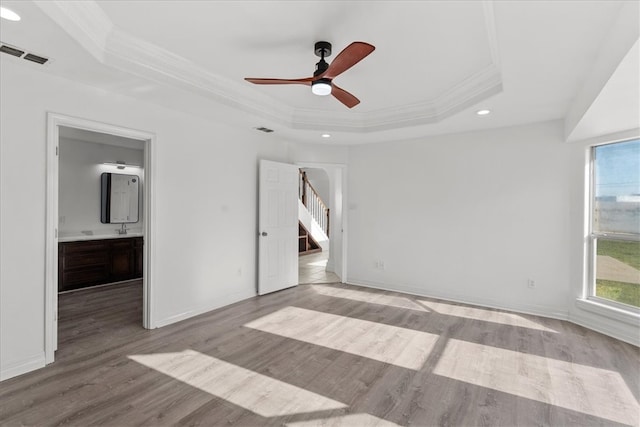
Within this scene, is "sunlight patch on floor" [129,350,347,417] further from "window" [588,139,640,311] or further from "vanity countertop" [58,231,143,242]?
"window" [588,139,640,311]

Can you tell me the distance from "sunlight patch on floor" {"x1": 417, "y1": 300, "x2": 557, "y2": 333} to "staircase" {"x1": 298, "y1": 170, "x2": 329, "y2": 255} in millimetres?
4989

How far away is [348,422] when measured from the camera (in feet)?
6.89

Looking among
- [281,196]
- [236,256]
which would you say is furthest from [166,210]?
[281,196]

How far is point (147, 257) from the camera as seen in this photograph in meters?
3.63

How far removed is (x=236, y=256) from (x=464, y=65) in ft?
12.3

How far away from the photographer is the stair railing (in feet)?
31.5

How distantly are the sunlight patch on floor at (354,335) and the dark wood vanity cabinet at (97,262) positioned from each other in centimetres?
328

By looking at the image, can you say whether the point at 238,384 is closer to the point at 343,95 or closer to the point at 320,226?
the point at 343,95

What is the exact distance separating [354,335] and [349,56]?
109 inches

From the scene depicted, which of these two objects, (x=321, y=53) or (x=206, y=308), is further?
(x=206, y=308)

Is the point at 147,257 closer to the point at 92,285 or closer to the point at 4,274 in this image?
the point at 4,274

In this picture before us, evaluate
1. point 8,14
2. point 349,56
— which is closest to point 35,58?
point 8,14

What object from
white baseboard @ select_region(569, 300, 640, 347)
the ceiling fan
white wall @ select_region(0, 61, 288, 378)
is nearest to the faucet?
white wall @ select_region(0, 61, 288, 378)

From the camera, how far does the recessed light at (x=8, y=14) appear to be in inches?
74.5
